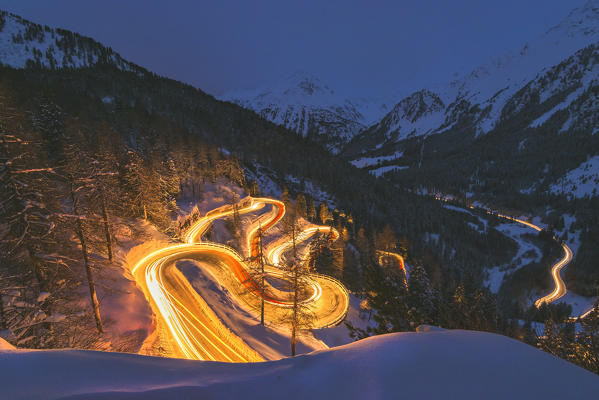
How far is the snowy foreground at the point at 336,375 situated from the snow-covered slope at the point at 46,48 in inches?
5966

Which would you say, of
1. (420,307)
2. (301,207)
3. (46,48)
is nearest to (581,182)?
(301,207)

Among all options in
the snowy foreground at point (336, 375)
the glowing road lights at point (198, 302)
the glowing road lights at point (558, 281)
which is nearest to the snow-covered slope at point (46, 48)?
the glowing road lights at point (198, 302)

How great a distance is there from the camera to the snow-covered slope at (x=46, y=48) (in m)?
99.4

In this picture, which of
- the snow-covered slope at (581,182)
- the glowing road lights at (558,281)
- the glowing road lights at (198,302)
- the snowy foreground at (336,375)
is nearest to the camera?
the snowy foreground at (336,375)

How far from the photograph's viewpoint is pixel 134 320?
13.5m

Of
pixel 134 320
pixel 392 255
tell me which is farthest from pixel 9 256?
pixel 392 255

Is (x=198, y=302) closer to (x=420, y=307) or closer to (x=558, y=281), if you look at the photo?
(x=420, y=307)

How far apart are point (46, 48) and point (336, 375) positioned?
176 meters

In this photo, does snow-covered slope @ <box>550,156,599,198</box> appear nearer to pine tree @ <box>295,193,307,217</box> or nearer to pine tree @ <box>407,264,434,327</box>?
pine tree @ <box>295,193,307,217</box>

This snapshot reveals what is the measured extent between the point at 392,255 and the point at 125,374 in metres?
57.6

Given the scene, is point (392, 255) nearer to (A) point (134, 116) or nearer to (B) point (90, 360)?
(B) point (90, 360)

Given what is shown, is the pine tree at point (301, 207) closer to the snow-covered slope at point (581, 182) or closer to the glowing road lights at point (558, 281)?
the glowing road lights at point (558, 281)

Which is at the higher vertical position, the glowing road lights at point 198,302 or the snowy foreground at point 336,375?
the snowy foreground at point 336,375

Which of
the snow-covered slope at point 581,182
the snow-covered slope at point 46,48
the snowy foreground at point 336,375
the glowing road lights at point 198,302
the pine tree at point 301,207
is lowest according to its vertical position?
the glowing road lights at point 198,302
